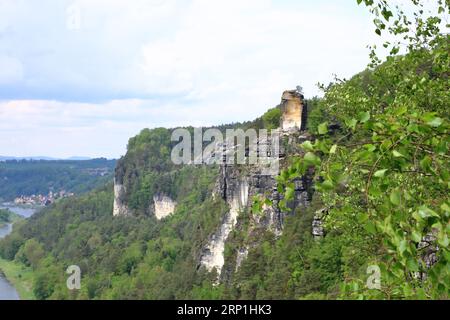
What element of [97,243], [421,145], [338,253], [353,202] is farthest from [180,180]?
[421,145]

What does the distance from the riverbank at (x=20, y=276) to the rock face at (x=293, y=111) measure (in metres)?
73.0

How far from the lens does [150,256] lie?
107 meters

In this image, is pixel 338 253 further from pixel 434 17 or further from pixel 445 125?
pixel 445 125

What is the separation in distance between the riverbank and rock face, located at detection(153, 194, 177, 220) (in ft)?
96.7

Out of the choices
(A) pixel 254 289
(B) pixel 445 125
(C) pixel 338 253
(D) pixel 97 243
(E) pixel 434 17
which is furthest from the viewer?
(D) pixel 97 243

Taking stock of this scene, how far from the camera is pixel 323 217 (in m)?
18.1

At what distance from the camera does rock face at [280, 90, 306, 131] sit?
54.5 meters

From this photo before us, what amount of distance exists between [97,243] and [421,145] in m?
133

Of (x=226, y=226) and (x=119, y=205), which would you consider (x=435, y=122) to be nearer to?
(x=226, y=226)

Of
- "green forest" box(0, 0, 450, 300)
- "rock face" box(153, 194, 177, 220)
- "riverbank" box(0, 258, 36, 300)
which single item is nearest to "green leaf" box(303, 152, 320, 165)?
"green forest" box(0, 0, 450, 300)

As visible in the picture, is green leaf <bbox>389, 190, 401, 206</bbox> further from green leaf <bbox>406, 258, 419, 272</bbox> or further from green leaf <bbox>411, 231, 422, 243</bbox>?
green leaf <bbox>406, 258, 419, 272</bbox>

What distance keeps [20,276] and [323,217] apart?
12674cm
